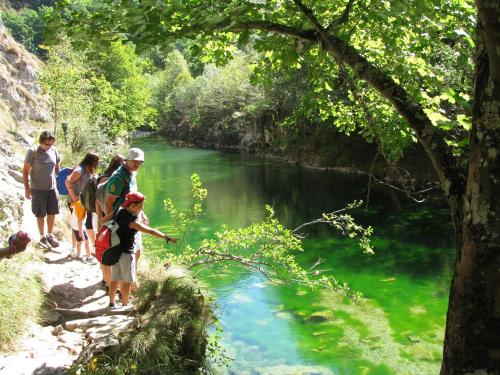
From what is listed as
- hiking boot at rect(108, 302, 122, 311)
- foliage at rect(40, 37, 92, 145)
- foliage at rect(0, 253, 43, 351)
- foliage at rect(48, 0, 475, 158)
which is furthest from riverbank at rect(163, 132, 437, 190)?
foliage at rect(0, 253, 43, 351)

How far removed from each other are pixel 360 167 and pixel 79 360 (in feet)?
77.2

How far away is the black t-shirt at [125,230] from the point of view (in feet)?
17.5

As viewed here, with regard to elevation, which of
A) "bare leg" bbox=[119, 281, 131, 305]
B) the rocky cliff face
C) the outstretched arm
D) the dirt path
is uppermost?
the rocky cliff face

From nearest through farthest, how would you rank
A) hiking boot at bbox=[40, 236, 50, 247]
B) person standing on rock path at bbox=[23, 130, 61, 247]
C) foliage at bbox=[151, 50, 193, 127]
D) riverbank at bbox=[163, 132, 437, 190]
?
→ person standing on rock path at bbox=[23, 130, 61, 247] → hiking boot at bbox=[40, 236, 50, 247] → riverbank at bbox=[163, 132, 437, 190] → foliage at bbox=[151, 50, 193, 127]

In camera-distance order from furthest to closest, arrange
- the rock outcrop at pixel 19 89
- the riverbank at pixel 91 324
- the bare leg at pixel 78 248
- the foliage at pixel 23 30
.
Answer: the foliage at pixel 23 30 < the rock outcrop at pixel 19 89 < the bare leg at pixel 78 248 < the riverbank at pixel 91 324

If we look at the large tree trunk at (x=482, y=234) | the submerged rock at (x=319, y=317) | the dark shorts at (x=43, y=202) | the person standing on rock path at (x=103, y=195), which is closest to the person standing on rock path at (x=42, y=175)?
the dark shorts at (x=43, y=202)

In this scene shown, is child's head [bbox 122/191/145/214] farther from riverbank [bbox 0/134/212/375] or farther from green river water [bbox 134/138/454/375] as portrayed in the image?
green river water [bbox 134/138/454/375]

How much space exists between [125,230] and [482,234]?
3.85 metres

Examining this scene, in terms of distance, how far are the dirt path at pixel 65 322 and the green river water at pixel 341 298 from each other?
2.23 m

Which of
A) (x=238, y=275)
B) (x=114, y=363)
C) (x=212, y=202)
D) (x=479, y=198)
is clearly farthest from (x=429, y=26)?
(x=212, y=202)

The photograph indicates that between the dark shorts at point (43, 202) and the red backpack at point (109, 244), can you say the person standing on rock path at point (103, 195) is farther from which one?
the dark shorts at point (43, 202)

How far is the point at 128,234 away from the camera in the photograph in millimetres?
5438

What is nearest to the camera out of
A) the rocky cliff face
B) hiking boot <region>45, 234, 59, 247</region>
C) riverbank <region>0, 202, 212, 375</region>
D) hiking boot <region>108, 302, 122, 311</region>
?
riverbank <region>0, 202, 212, 375</region>

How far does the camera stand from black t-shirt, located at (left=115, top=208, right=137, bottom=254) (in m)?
5.34
